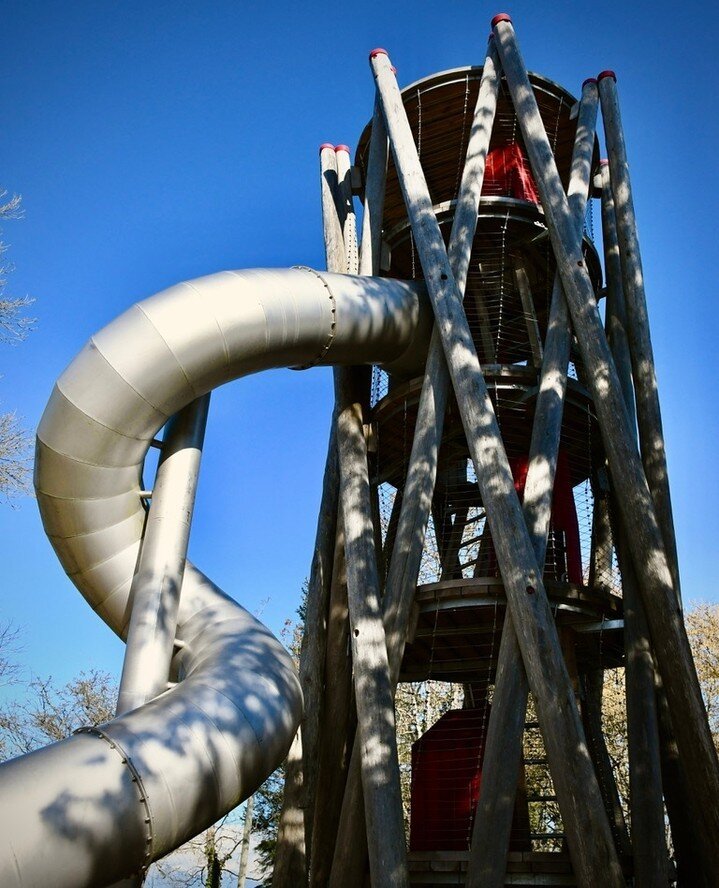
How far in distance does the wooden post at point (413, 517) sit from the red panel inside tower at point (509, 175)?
6.79ft

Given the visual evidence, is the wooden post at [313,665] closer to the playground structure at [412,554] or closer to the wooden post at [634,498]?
the playground structure at [412,554]

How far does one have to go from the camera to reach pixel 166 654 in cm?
604

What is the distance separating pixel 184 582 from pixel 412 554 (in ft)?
6.60

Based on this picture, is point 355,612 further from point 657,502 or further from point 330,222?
point 330,222

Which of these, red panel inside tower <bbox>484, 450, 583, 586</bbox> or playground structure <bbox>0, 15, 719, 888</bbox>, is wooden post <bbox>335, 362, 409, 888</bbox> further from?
red panel inside tower <bbox>484, 450, 583, 586</bbox>


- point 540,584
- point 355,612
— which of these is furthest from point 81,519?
point 540,584

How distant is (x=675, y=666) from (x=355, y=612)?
2770 mm

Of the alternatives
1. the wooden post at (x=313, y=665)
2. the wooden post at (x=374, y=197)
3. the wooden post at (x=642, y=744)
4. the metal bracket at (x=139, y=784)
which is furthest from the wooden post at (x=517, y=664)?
the metal bracket at (x=139, y=784)

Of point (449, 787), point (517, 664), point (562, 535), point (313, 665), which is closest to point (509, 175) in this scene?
point (562, 535)

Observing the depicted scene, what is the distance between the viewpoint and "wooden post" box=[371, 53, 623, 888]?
5.83 meters

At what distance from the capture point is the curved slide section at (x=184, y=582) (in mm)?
3729

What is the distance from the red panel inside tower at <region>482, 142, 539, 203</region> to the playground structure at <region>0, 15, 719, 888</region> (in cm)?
5

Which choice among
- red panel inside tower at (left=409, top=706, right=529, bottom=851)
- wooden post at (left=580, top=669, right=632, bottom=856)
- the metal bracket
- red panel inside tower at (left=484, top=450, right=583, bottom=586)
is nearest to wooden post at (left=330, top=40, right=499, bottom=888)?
red panel inside tower at (left=484, top=450, right=583, bottom=586)

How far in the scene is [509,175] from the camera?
11023mm
